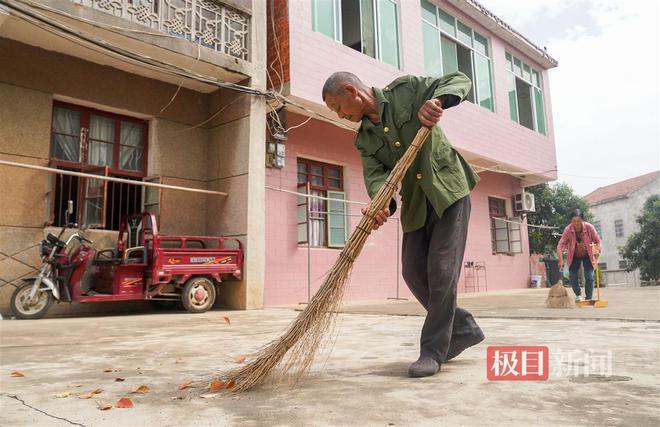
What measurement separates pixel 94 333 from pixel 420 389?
128 inches

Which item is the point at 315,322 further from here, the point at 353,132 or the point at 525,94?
the point at 525,94

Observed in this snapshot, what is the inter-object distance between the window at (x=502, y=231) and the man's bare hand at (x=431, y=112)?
11721 millimetres

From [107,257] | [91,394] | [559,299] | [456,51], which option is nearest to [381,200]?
[91,394]

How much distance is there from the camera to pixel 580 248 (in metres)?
6.86

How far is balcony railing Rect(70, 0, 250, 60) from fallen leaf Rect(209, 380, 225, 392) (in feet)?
17.9

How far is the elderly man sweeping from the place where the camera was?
7.31 feet

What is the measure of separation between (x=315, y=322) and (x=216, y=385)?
0.48 meters

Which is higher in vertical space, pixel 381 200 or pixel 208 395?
pixel 381 200

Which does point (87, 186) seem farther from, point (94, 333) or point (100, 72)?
point (94, 333)

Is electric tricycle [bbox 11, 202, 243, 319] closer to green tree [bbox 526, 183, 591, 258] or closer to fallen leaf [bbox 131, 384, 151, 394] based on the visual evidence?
fallen leaf [bbox 131, 384, 151, 394]

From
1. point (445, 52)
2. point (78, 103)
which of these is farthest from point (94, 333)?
point (445, 52)

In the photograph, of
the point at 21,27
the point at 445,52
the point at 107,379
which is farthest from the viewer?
the point at 445,52

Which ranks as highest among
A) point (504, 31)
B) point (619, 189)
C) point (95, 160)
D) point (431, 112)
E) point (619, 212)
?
point (504, 31)

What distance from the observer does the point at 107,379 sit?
218 centimetres
